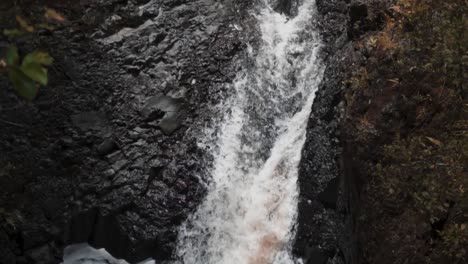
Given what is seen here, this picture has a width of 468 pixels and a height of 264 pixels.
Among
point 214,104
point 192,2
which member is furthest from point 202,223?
point 192,2

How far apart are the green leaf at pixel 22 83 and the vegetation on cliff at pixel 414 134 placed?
16.8 feet

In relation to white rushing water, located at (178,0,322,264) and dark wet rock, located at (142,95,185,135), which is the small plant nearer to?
white rushing water, located at (178,0,322,264)

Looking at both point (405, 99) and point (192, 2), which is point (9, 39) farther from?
point (405, 99)

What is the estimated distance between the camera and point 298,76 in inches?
318

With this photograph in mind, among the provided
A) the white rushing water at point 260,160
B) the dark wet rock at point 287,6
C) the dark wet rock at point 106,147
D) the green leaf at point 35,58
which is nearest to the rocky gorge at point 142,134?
the dark wet rock at point 106,147

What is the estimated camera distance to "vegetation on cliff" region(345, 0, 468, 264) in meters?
6.18

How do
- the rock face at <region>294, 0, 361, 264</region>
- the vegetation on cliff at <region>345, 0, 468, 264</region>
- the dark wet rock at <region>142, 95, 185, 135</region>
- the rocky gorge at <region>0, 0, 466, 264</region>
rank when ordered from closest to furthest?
the vegetation on cliff at <region>345, 0, 468, 264</region>
the rock face at <region>294, 0, 361, 264</region>
the rocky gorge at <region>0, 0, 466, 264</region>
the dark wet rock at <region>142, 95, 185, 135</region>

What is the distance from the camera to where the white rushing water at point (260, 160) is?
698cm

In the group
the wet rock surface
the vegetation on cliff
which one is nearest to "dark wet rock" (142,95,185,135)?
the wet rock surface

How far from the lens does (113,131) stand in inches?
293

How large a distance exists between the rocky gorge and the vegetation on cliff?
0.23ft

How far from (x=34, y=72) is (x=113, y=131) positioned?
5.27m

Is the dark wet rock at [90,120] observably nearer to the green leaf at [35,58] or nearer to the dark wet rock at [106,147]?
the dark wet rock at [106,147]

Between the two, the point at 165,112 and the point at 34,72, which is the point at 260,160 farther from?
the point at 34,72
